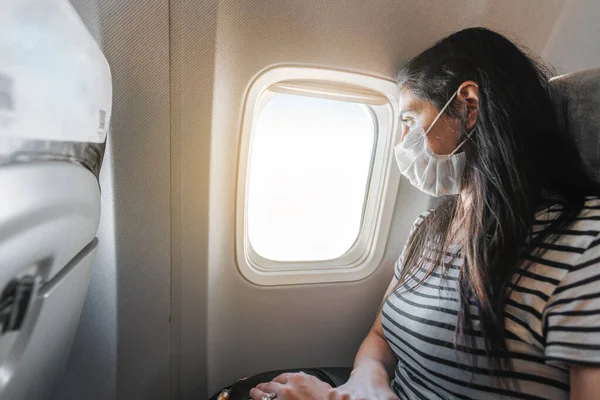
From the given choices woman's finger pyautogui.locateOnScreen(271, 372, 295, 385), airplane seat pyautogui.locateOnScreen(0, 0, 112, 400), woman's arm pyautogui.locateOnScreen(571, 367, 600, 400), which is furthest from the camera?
woman's finger pyautogui.locateOnScreen(271, 372, 295, 385)

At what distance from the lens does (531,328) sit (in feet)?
2.95

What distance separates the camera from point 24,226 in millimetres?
625

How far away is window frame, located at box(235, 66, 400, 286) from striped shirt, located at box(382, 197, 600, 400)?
62 cm

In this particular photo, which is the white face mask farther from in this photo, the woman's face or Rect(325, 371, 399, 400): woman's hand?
Rect(325, 371, 399, 400): woman's hand

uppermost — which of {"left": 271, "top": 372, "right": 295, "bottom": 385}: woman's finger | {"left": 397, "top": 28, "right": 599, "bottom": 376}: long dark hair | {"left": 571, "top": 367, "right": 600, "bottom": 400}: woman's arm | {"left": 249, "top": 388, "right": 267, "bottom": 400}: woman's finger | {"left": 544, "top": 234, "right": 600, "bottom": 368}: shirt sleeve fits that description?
{"left": 397, "top": 28, "right": 599, "bottom": 376}: long dark hair

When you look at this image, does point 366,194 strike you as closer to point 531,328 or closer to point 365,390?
point 365,390

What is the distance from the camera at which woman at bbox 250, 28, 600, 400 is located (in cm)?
87

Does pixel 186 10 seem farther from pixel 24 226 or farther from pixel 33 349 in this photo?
pixel 33 349

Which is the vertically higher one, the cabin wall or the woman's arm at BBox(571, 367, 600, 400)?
the cabin wall

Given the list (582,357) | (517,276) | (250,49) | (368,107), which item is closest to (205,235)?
(250,49)

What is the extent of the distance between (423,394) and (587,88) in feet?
3.02

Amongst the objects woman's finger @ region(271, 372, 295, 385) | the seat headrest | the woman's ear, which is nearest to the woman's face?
the woman's ear

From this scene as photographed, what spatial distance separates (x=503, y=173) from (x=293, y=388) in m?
0.88

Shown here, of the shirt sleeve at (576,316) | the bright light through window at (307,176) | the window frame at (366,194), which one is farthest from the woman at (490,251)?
the bright light through window at (307,176)
